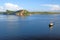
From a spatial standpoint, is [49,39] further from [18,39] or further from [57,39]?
[18,39]

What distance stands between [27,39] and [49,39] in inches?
136

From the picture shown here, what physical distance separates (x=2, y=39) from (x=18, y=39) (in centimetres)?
249

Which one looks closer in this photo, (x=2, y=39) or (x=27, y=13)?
(x=2, y=39)

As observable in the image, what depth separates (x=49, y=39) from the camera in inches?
916

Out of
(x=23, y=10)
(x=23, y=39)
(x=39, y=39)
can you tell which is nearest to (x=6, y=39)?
(x=23, y=39)

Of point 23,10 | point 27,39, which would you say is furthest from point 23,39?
point 23,10

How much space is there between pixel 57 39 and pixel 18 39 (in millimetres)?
6082

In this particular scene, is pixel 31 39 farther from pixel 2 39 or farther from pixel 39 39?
pixel 2 39

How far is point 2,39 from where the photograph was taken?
23062 mm

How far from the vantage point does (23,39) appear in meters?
23.0

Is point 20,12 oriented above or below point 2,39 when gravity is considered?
above

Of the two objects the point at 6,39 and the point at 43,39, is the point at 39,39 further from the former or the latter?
the point at 6,39

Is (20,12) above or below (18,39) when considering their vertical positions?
above

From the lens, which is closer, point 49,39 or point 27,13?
point 49,39
